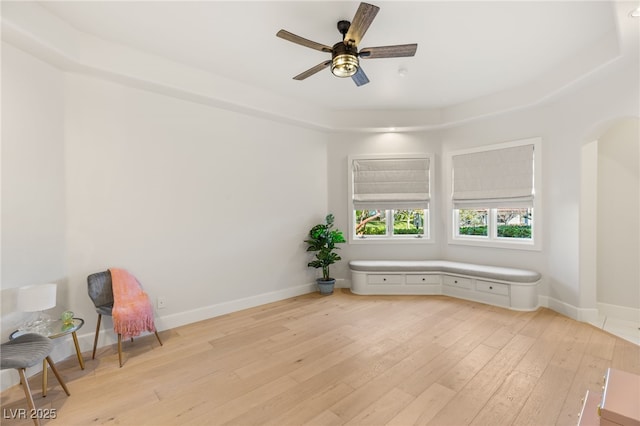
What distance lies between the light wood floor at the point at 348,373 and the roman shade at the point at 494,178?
171 cm

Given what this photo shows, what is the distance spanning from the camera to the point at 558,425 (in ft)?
6.19

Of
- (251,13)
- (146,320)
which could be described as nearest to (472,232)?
(251,13)

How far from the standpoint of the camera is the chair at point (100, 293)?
9.32 ft

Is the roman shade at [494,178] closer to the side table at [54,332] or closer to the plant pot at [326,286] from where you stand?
the plant pot at [326,286]

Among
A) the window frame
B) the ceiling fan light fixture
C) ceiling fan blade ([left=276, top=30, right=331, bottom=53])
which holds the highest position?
ceiling fan blade ([left=276, top=30, right=331, bottom=53])

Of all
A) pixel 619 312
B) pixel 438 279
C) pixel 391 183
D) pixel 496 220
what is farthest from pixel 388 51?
pixel 619 312

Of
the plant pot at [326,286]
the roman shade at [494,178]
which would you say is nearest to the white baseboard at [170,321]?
the plant pot at [326,286]

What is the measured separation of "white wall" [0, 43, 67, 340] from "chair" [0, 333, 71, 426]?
1.43 feet

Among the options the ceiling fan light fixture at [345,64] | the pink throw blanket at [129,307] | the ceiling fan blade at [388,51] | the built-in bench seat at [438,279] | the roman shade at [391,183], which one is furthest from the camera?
the roman shade at [391,183]

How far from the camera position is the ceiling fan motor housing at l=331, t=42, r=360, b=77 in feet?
8.30

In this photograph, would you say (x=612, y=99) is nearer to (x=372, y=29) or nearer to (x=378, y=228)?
(x=372, y=29)

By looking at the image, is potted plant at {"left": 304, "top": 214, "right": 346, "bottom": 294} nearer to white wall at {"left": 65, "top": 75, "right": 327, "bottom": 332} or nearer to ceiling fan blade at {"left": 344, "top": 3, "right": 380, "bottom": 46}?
white wall at {"left": 65, "top": 75, "right": 327, "bottom": 332}

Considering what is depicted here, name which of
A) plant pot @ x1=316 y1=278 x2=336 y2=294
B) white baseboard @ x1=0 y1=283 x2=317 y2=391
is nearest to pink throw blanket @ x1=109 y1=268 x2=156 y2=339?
white baseboard @ x1=0 y1=283 x2=317 y2=391

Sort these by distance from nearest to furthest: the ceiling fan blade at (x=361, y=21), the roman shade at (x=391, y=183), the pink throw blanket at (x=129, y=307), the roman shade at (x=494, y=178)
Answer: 1. the ceiling fan blade at (x=361, y=21)
2. the pink throw blanket at (x=129, y=307)
3. the roman shade at (x=494, y=178)
4. the roman shade at (x=391, y=183)
